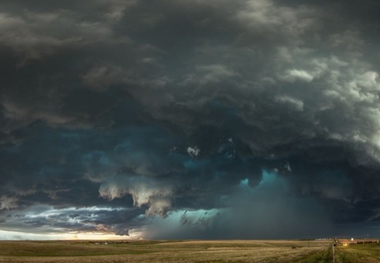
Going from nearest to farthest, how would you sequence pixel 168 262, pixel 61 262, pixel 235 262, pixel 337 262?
pixel 337 262
pixel 235 262
pixel 168 262
pixel 61 262

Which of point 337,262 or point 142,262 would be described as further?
point 142,262

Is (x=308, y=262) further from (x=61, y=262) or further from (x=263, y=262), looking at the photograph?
(x=61, y=262)

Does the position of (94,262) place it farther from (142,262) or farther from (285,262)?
(285,262)

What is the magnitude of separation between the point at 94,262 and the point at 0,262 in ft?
64.9

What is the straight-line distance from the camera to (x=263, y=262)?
74000 mm

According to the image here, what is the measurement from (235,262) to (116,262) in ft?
89.8

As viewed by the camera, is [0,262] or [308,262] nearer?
[308,262]

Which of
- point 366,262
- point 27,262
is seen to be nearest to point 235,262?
point 366,262

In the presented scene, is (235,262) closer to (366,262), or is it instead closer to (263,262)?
(263,262)

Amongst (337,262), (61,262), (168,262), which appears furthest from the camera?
(61,262)

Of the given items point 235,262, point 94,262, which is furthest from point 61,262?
point 235,262

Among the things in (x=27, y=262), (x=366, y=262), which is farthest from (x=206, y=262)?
(x=27, y=262)

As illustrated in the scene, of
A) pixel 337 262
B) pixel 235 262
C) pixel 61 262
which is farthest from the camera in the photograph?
pixel 61 262

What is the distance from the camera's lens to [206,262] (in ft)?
267
